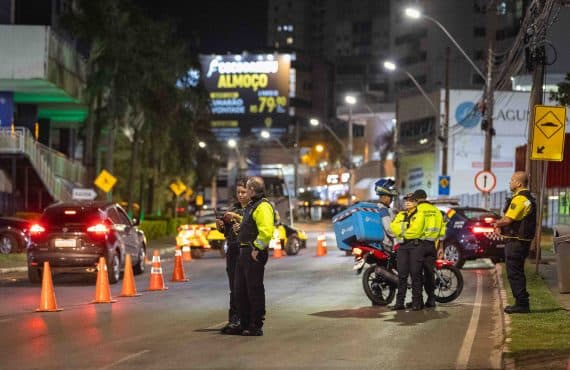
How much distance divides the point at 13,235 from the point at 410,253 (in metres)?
18.6

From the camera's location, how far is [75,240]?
2108cm

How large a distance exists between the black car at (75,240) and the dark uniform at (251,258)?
9.33 metres

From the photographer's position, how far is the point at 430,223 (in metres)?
15.2

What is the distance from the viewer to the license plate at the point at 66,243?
21031 millimetres

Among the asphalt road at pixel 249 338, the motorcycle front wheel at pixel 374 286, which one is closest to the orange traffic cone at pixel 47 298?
the asphalt road at pixel 249 338

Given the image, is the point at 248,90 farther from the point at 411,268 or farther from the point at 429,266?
the point at 411,268

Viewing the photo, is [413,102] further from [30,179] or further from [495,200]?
[30,179]

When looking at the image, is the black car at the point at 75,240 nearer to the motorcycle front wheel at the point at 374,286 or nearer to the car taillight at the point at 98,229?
the car taillight at the point at 98,229

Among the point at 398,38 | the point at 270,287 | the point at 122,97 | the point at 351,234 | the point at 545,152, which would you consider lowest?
the point at 270,287

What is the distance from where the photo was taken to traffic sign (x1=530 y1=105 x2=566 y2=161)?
1716 centimetres

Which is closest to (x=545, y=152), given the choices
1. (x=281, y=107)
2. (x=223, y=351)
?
(x=223, y=351)

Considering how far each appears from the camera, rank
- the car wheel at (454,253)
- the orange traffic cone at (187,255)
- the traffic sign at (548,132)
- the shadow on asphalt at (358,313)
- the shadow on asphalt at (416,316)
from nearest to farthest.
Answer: the shadow on asphalt at (416,316) → the shadow on asphalt at (358,313) → the traffic sign at (548,132) → the car wheel at (454,253) → the orange traffic cone at (187,255)

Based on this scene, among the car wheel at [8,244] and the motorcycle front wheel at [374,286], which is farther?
the car wheel at [8,244]

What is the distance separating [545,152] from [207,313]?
20.8ft
